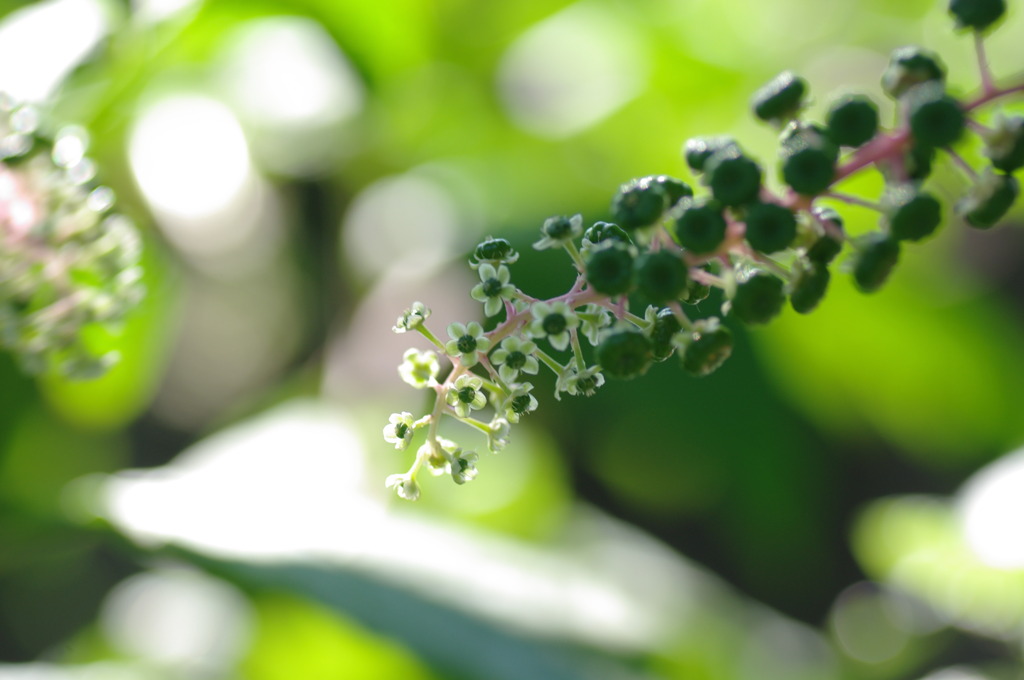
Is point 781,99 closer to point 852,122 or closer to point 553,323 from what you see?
point 852,122

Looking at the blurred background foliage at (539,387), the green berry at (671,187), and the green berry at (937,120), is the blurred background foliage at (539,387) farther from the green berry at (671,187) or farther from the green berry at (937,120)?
the green berry at (937,120)

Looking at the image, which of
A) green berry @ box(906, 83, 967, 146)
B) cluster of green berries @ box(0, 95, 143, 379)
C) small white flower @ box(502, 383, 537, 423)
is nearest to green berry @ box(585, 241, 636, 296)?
small white flower @ box(502, 383, 537, 423)

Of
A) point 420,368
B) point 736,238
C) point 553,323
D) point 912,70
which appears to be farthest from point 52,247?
point 912,70

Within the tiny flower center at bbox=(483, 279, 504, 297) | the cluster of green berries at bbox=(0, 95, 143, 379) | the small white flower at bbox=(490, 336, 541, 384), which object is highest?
the tiny flower center at bbox=(483, 279, 504, 297)

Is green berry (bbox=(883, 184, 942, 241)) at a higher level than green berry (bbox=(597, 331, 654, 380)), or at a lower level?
higher

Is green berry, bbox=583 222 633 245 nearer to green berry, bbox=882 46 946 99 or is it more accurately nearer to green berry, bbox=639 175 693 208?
green berry, bbox=639 175 693 208

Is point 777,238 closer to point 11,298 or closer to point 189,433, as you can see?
point 11,298

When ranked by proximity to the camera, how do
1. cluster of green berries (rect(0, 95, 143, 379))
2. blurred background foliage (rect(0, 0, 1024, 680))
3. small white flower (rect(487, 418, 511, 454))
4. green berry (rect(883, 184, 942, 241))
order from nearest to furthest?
green berry (rect(883, 184, 942, 241)) < small white flower (rect(487, 418, 511, 454)) < cluster of green berries (rect(0, 95, 143, 379)) < blurred background foliage (rect(0, 0, 1024, 680))

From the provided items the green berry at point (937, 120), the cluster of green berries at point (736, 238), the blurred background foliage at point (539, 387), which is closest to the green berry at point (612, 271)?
the cluster of green berries at point (736, 238)
